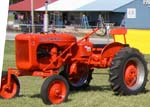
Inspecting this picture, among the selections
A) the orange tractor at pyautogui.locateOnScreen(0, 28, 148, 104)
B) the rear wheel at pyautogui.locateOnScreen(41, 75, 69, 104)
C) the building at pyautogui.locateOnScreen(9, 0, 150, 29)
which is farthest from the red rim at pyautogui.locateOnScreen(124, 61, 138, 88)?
the building at pyautogui.locateOnScreen(9, 0, 150, 29)

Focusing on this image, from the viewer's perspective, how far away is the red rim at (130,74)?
1066cm

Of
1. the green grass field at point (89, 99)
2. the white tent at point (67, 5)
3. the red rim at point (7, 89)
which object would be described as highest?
the white tent at point (67, 5)

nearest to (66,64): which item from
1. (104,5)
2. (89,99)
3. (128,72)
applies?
(89,99)

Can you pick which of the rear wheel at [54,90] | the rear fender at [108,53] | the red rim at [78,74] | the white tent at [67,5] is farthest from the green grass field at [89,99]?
the white tent at [67,5]

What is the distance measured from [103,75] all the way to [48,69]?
520 cm

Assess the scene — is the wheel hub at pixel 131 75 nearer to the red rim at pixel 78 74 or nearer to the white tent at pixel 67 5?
the red rim at pixel 78 74

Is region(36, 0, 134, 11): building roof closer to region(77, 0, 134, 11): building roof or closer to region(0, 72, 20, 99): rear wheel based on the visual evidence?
region(77, 0, 134, 11): building roof

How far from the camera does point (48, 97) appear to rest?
369 inches

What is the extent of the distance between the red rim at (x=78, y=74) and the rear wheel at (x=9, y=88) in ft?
4.30

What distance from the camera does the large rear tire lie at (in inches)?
405

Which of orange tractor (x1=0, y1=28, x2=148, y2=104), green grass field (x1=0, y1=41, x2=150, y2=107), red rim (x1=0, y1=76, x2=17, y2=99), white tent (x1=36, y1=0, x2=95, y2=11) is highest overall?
white tent (x1=36, y1=0, x2=95, y2=11)

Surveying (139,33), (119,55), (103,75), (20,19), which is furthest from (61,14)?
(119,55)

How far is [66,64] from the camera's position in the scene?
35.6 feet

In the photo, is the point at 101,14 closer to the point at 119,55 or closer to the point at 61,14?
the point at 61,14
